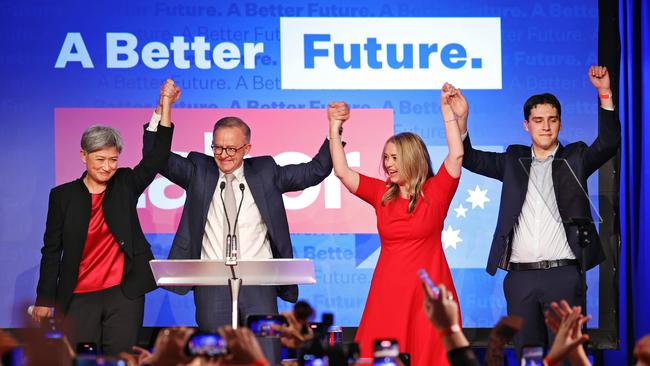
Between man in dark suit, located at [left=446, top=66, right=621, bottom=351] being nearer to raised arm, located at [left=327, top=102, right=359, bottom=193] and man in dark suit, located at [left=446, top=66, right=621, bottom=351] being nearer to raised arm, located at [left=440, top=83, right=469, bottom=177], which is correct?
raised arm, located at [left=440, top=83, right=469, bottom=177]

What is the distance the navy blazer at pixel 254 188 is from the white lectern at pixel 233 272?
35.3 inches

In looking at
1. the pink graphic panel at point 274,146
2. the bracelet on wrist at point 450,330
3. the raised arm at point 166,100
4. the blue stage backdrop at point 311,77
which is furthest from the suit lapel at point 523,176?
the bracelet on wrist at point 450,330

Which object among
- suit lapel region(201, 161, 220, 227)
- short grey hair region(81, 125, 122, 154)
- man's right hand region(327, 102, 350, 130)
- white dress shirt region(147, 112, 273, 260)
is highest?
man's right hand region(327, 102, 350, 130)

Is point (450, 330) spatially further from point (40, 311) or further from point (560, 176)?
point (40, 311)

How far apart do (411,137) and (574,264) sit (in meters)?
1.28

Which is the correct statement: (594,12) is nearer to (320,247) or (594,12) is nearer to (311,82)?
(311,82)

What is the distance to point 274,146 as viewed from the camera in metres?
7.02

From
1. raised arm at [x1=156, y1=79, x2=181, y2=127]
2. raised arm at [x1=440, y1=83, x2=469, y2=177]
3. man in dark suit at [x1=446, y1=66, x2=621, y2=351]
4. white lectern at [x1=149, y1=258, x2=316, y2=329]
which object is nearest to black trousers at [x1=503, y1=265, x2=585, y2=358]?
man in dark suit at [x1=446, y1=66, x2=621, y2=351]

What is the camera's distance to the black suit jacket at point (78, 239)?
573 cm

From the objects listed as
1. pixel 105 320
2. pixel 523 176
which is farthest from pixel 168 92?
pixel 523 176

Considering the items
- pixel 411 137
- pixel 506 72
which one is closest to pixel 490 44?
pixel 506 72

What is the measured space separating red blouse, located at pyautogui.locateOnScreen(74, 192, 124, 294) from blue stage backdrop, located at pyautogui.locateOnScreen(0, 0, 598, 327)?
1120mm

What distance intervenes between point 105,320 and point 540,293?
2507 millimetres

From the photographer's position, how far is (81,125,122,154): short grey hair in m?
5.79
